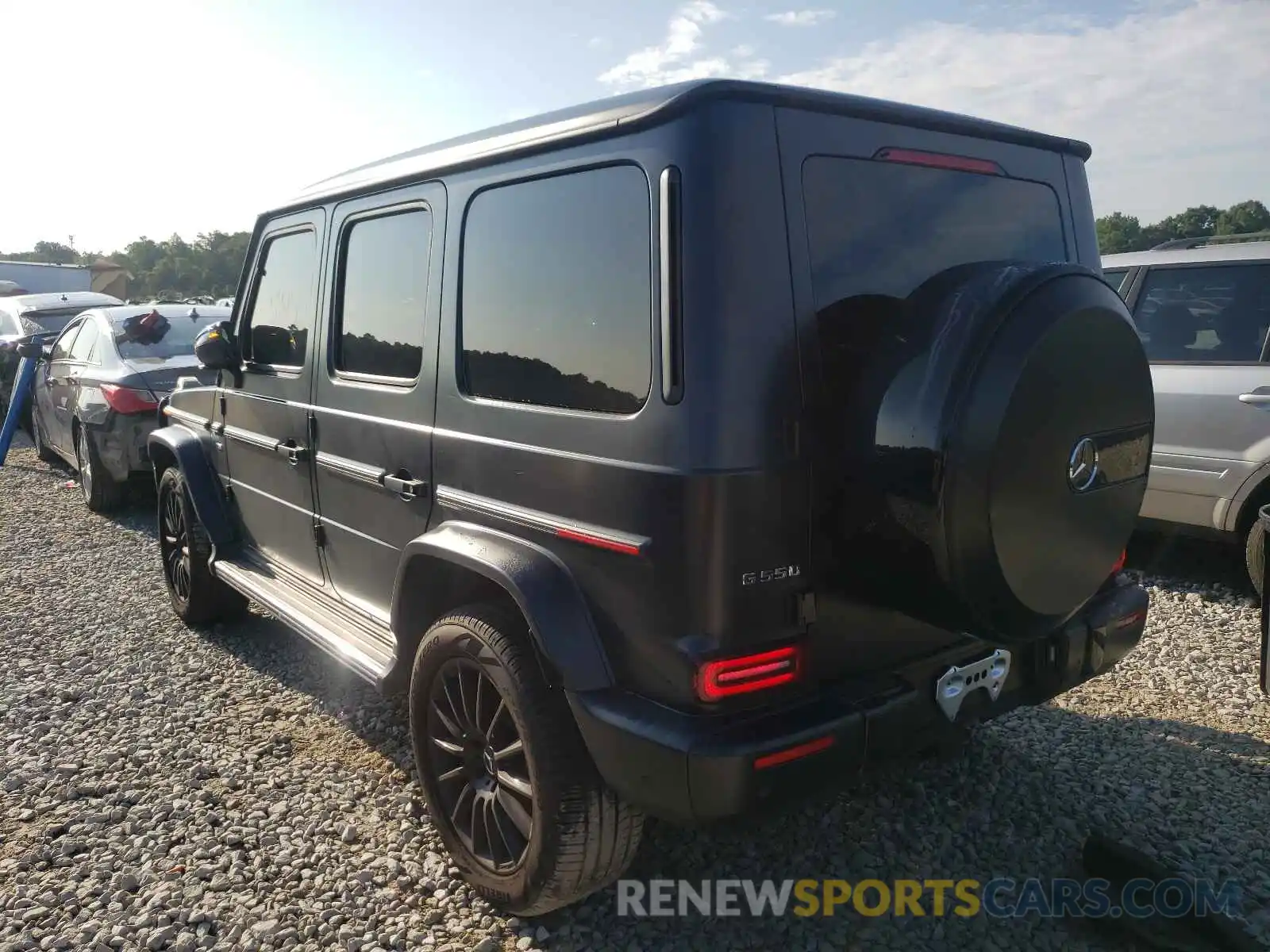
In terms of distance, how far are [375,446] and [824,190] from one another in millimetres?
1667

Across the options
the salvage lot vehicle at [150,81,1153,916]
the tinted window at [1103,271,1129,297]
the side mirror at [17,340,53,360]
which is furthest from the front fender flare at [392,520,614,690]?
the side mirror at [17,340,53,360]

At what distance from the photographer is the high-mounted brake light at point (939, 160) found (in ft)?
7.55

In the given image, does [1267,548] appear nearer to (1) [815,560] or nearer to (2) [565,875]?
(1) [815,560]

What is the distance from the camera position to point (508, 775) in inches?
98.5

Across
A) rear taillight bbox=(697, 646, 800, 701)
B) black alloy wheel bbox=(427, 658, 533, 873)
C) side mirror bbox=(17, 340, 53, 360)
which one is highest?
side mirror bbox=(17, 340, 53, 360)

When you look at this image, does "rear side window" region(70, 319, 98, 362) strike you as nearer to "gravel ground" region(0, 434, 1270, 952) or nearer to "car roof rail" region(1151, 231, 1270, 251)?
"gravel ground" region(0, 434, 1270, 952)

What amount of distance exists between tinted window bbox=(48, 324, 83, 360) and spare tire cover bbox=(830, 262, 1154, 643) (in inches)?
320

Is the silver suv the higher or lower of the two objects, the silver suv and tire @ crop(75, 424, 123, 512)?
the higher

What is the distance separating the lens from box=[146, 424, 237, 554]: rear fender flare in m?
4.36

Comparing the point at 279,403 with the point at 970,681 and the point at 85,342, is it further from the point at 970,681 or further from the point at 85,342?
the point at 85,342

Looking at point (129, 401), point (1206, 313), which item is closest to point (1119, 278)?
point (1206, 313)

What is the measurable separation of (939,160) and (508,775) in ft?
6.55

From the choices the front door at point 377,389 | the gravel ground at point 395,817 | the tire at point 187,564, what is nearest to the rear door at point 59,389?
the tire at point 187,564

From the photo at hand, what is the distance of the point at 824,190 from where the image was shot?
7.11ft
